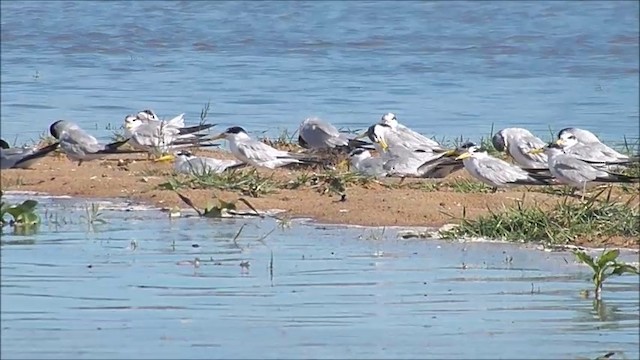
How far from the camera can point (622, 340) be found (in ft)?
19.5

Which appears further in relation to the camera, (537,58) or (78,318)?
(537,58)

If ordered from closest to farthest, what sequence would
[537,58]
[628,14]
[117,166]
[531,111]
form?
[117,166]
[531,111]
[537,58]
[628,14]

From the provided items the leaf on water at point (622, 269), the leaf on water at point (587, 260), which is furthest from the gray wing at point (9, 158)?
the leaf on water at point (622, 269)

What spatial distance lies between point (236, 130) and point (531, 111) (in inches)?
160

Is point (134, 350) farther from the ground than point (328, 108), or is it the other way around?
point (134, 350)

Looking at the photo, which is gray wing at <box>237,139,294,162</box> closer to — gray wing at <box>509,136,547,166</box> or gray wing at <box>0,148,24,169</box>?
gray wing at <box>509,136,547,166</box>

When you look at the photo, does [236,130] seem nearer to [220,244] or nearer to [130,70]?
[220,244]

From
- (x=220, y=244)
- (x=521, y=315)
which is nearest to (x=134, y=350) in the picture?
(x=521, y=315)

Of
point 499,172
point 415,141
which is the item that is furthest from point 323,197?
point 415,141

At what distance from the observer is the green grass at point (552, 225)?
8.23 m

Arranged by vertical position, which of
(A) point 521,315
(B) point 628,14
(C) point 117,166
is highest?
(A) point 521,315

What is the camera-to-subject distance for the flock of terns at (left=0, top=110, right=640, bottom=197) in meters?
10.1

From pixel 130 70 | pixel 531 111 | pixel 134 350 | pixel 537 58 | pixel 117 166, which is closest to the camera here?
pixel 134 350

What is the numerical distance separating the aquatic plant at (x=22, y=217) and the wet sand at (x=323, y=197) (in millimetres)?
1123
